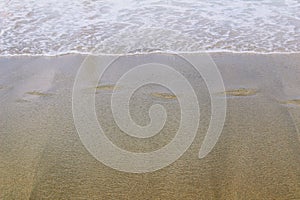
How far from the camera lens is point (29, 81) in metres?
3.45

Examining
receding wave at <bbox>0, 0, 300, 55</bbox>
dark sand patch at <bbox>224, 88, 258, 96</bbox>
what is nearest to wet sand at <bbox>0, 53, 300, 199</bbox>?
dark sand patch at <bbox>224, 88, 258, 96</bbox>

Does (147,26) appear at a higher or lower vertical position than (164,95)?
lower

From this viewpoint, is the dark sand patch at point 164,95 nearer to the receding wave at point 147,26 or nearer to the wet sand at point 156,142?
the wet sand at point 156,142

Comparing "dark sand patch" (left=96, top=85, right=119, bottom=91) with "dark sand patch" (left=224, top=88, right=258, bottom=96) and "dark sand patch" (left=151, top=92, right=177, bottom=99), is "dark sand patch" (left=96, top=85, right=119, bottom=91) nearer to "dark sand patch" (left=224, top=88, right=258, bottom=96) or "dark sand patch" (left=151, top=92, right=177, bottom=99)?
"dark sand patch" (left=151, top=92, right=177, bottom=99)

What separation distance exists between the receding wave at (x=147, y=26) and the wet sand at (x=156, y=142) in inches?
20.7

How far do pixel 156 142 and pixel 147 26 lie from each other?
2.46m

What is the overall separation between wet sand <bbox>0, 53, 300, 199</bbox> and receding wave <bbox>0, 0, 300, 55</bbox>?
1.73 feet

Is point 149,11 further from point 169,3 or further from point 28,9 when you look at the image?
point 28,9

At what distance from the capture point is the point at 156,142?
263cm

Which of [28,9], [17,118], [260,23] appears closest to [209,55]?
[260,23]

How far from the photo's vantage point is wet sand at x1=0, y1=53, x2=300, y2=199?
219 cm

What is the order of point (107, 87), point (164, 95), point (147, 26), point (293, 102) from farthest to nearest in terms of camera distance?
1. point (147, 26)
2. point (107, 87)
3. point (164, 95)
4. point (293, 102)

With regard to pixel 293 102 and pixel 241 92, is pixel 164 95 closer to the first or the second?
pixel 241 92

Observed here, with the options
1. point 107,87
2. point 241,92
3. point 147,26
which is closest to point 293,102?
point 241,92
